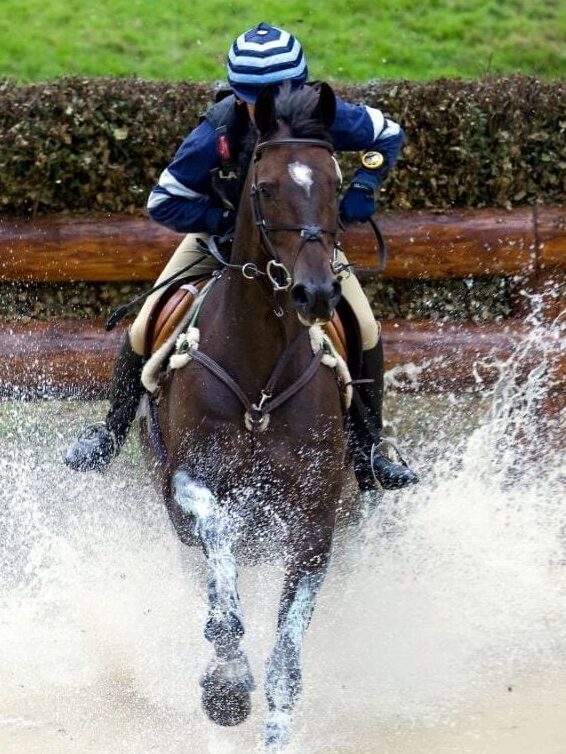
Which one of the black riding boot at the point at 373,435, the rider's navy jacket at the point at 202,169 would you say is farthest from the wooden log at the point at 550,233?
the rider's navy jacket at the point at 202,169

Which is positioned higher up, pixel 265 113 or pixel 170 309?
pixel 265 113

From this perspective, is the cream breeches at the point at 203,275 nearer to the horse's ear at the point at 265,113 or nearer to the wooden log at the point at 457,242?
the horse's ear at the point at 265,113

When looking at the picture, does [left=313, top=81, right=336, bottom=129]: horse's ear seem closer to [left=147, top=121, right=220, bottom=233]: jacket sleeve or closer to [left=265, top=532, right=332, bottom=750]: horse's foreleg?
[left=147, top=121, right=220, bottom=233]: jacket sleeve

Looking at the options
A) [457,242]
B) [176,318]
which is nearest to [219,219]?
[176,318]

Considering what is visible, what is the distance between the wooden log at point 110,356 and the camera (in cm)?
878

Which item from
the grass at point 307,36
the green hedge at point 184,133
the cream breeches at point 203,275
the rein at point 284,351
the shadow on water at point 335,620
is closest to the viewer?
the rein at point 284,351

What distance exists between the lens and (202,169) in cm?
548

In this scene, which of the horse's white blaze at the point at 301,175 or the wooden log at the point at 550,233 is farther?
the wooden log at the point at 550,233

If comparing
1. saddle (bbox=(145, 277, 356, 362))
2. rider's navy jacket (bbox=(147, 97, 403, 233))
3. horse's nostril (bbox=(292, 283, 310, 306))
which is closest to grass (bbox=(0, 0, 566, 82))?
saddle (bbox=(145, 277, 356, 362))

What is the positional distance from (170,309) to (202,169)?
73 cm

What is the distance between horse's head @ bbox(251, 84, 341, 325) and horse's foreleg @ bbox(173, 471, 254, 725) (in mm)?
1020

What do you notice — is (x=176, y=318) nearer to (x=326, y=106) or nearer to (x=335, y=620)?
(x=326, y=106)

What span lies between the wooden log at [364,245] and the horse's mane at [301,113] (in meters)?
3.71

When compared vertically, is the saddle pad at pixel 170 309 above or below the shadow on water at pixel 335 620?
above
